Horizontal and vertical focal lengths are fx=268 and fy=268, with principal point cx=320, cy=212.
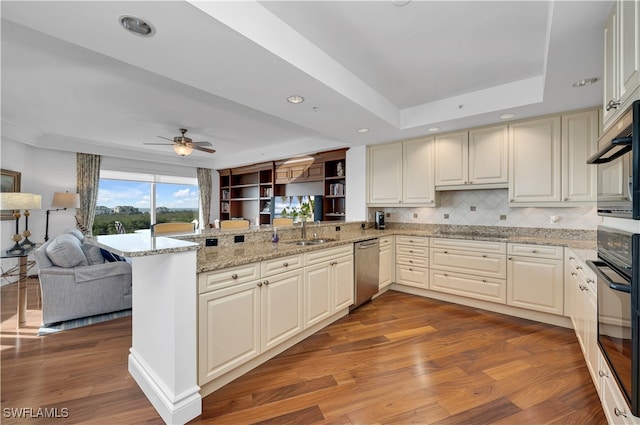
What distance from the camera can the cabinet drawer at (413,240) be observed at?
3.82 metres

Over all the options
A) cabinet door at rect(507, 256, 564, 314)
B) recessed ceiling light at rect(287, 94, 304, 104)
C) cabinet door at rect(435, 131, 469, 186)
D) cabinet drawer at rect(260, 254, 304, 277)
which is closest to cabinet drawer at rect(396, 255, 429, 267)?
cabinet door at rect(507, 256, 564, 314)

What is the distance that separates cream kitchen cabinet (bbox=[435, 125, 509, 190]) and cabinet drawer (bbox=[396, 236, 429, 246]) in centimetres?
78

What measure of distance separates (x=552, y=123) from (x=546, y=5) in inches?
70.0

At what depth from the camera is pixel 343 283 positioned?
305cm

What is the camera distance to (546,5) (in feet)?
5.79

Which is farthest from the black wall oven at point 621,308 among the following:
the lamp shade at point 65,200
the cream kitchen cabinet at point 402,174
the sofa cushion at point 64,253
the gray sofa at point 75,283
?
the lamp shade at point 65,200

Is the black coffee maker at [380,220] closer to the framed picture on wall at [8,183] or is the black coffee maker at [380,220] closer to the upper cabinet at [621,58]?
the upper cabinet at [621,58]

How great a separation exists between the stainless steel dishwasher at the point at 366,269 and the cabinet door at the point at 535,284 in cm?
154

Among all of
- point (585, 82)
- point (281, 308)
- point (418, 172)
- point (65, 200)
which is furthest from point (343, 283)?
point (65, 200)

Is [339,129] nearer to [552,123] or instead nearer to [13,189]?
[552,123]

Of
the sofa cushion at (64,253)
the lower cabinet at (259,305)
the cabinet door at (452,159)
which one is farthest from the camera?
the cabinet door at (452,159)

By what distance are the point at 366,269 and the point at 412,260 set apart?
925 millimetres

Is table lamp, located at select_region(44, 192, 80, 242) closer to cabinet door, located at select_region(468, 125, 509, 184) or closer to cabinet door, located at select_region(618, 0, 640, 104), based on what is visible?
cabinet door, located at select_region(468, 125, 509, 184)

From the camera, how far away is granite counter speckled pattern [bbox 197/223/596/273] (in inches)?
79.0
